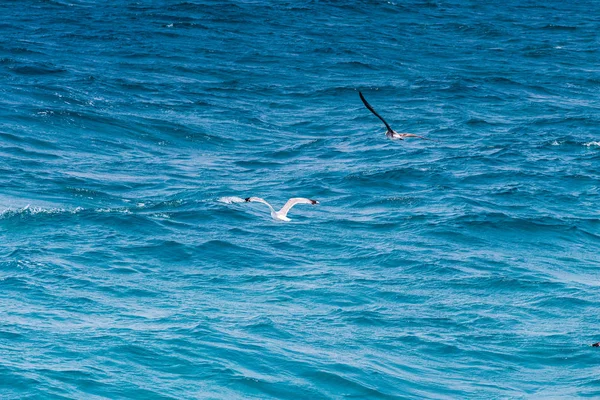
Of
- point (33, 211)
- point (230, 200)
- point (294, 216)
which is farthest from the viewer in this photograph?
point (230, 200)

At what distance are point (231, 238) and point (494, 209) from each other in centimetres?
1023

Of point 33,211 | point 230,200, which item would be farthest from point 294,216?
point 33,211

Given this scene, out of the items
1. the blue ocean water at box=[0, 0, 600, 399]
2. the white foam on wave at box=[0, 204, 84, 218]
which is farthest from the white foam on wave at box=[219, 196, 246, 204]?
the white foam on wave at box=[0, 204, 84, 218]

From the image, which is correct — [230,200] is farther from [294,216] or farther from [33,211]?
[33,211]

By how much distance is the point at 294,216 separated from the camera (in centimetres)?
3972

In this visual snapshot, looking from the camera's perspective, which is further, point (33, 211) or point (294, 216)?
point (294, 216)

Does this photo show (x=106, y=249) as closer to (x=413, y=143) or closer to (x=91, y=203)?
(x=91, y=203)

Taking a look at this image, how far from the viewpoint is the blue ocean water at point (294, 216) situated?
27859 millimetres

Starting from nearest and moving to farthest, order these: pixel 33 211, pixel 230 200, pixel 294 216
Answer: pixel 33 211, pixel 294 216, pixel 230 200

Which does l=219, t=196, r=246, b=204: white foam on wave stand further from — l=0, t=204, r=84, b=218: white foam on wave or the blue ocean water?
l=0, t=204, r=84, b=218: white foam on wave

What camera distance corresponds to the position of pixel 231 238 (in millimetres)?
36812

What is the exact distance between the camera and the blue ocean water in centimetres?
2786

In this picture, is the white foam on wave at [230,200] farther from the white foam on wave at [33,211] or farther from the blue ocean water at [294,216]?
the white foam on wave at [33,211]

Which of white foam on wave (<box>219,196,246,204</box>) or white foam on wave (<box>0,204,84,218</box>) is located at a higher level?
white foam on wave (<box>0,204,84,218</box>)
